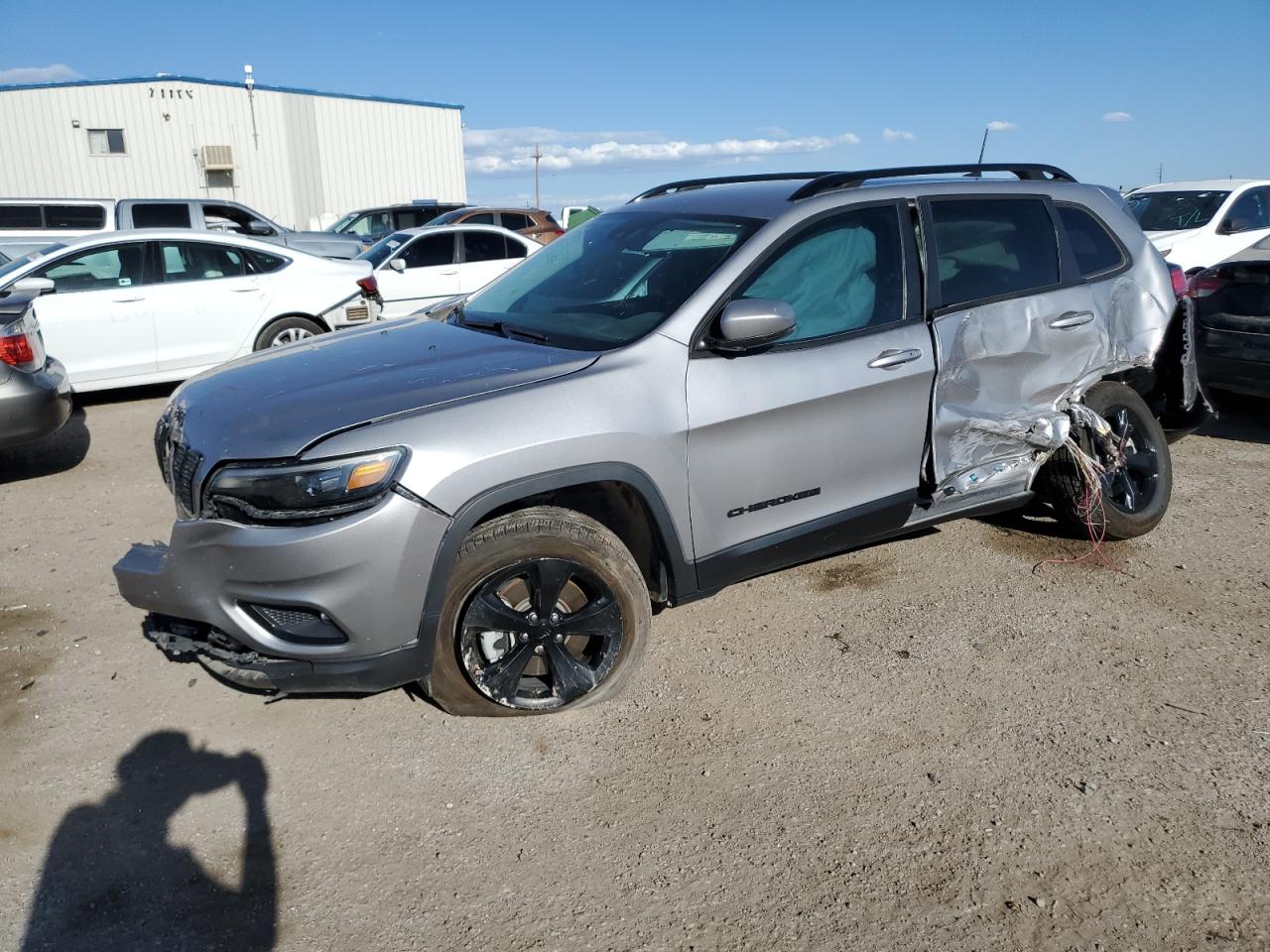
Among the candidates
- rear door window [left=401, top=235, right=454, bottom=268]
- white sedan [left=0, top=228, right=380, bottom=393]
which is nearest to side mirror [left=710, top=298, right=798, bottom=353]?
white sedan [left=0, top=228, right=380, bottom=393]

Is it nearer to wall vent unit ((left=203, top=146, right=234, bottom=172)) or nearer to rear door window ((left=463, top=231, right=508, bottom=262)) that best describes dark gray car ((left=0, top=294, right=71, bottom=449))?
rear door window ((left=463, top=231, right=508, bottom=262))

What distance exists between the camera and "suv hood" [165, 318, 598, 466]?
295cm

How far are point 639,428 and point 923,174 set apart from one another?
2097mm

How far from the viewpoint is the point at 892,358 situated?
3.80 m

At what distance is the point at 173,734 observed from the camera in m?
3.32

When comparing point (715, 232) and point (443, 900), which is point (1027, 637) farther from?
point (443, 900)

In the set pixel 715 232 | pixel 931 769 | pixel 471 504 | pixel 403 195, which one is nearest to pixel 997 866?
pixel 931 769

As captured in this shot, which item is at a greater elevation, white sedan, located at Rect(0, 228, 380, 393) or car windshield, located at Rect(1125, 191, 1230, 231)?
car windshield, located at Rect(1125, 191, 1230, 231)

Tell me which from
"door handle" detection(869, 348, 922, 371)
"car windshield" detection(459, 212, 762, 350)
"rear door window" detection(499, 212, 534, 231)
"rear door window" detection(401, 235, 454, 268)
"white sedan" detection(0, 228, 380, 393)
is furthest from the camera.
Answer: "rear door window" detection(499, 212, 534, 231)

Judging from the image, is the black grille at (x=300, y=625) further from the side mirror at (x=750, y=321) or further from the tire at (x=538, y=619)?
the side mirror at (x=750, y=321)

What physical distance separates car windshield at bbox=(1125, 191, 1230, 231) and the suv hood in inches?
429

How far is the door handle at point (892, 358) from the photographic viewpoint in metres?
3.75

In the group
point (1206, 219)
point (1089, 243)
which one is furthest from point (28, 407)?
point (1206, 219)

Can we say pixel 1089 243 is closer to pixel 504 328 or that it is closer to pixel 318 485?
pixel 504 328
